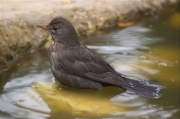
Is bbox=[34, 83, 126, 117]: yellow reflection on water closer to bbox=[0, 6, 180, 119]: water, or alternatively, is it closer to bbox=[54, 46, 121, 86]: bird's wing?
bbox=[0, 6, 180, 119]: water

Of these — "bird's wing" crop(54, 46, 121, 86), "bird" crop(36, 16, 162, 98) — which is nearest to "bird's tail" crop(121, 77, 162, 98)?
"bird" crop(36, 16, 162, 98)

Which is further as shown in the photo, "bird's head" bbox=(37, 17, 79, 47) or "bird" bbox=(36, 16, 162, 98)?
"bird's head" bbox=(37, 17, 79, 47)

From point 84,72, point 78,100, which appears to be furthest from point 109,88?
point 78,100

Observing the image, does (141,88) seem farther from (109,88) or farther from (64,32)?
(64,32)

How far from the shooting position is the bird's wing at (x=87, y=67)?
19.0ft

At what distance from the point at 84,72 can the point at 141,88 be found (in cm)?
77

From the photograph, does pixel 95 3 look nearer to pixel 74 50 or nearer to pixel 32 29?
pixel 32 29

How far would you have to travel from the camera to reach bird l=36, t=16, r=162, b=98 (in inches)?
227

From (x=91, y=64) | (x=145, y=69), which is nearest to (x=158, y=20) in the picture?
(x=145, y=69)

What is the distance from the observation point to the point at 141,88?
18.8ft

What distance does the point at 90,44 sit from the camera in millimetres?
7223

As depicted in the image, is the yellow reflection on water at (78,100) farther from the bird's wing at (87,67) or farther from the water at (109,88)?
the bird's wing at (87,67)

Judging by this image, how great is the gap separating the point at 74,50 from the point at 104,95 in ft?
2.37

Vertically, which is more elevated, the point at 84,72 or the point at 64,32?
the point at 64,32
